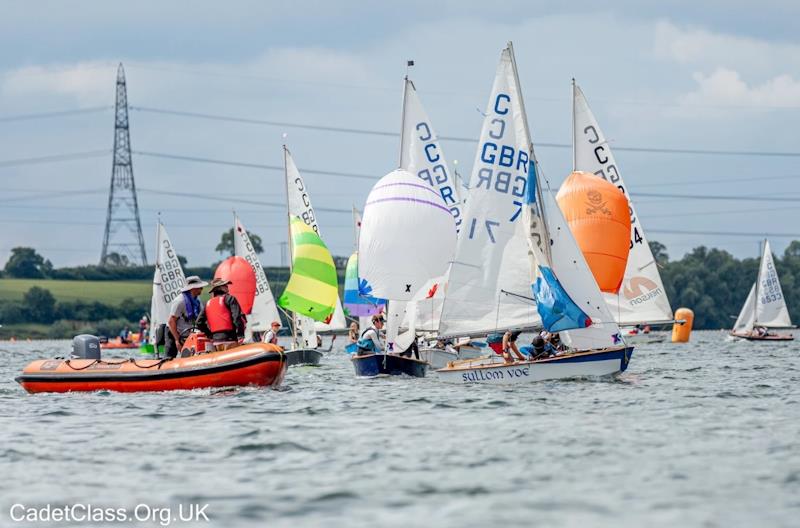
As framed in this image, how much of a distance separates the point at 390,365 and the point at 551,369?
7.20 metres

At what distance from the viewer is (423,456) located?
1811 cm

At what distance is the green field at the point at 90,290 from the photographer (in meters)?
187

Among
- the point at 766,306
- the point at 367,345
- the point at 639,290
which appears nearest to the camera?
the point at 367,345

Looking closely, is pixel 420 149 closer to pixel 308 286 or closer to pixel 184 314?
pixel 308 286

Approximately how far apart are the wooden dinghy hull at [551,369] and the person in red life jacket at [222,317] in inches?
224

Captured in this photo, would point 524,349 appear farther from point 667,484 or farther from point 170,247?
point 170,247

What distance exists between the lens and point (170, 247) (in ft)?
235

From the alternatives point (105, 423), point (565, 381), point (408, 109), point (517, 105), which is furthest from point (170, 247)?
point (105, 423)

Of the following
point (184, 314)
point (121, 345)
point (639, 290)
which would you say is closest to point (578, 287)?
A: point (184, 314)

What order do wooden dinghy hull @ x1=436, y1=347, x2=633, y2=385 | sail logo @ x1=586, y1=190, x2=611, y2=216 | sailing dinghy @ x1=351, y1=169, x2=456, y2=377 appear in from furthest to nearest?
sail logo @ x1=586, y1=190, x2=611, y2=216 → sailing dinghy @ x1=351, y1=169, x2=456, y2=377 → wooden dinghy hull @ x1=436, y1=347, x2=633, y2=385

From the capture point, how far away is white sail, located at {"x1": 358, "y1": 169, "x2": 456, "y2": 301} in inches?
1464

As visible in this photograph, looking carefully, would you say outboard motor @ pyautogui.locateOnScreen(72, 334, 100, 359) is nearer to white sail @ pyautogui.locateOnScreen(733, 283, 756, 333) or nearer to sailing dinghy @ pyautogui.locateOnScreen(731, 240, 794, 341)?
sailing dinghy @ pyautogui.locateOnScreen(731, 240, 794, 341)

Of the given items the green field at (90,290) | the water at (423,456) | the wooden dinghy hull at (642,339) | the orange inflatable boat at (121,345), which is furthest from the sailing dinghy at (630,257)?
the green field at (90,290)

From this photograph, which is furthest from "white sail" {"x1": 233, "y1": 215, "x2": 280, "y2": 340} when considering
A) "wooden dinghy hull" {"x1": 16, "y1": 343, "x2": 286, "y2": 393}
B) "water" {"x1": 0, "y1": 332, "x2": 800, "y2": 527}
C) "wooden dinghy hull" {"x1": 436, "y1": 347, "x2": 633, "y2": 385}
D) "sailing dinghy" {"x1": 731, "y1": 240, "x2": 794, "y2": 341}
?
"sailing dinghy" {"x1": 731, "y1": 240, "x2": 794, "y2": 341}
